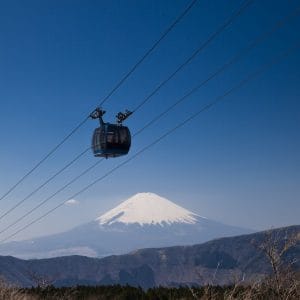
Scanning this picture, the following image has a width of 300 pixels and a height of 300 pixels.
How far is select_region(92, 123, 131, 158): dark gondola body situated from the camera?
3284 cm

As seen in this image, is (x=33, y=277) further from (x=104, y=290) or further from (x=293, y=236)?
(x=293, y=236)

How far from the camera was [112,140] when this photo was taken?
32.8 m

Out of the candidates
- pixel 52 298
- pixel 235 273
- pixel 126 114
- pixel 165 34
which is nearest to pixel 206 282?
pixel 235 273

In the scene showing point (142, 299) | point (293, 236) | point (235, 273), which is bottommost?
point (142, 299)

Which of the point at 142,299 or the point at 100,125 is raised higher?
the point at 100,125

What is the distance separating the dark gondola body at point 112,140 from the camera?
32844mm

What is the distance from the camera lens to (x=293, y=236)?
1198cm

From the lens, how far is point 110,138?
32781mm

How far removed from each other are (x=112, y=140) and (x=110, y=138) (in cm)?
21

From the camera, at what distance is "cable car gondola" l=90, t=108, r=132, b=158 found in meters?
32.8

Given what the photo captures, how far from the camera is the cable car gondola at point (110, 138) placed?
3284 cm

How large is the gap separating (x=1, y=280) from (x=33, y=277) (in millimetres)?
12851

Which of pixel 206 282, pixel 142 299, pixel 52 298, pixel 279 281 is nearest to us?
pixel 279 281

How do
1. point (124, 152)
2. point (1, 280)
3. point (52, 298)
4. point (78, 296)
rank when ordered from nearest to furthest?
point (1, 280) < point (52, 298) < point (78, 296) < point (124, 152)
